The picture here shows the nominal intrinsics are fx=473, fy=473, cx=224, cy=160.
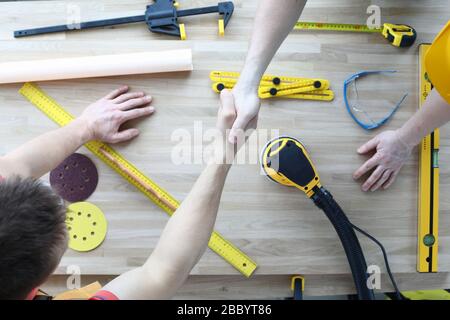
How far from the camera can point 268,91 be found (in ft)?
4.18

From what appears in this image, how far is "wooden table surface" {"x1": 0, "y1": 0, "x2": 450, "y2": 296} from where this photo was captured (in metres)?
1.26

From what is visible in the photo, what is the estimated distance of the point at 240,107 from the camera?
104 cm

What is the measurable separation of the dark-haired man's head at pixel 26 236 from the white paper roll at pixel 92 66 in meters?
0.58

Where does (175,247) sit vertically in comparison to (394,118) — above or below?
below

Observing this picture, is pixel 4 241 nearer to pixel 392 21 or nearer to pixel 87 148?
pixel 87 148

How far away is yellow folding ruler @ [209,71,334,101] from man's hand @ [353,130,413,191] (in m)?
0.18

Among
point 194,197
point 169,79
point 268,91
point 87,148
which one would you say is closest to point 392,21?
point 268,91

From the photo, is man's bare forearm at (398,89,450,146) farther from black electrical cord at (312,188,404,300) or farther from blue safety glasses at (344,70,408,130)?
black electrical cord at (312,188,404,300)

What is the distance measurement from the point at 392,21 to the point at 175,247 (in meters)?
0.91

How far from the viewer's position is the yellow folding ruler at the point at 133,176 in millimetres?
1252

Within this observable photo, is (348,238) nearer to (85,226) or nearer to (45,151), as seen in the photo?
(85,226)

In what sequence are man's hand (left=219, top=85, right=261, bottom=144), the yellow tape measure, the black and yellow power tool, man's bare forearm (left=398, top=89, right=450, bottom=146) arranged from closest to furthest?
man's hand (left=219, top=85, right=261, bottom=144), man's bare forearm (left=398, top=89, right=450, bottom=146), the black and yellow power tool, the yellow tape measure

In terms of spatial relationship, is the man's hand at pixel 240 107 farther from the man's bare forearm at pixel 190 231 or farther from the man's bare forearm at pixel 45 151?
the man's bare forearm at pixel 45 151

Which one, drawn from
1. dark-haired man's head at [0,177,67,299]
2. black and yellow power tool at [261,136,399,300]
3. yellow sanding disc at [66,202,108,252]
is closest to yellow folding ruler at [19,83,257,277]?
yellow sanding disc at [66,202,108,252]
